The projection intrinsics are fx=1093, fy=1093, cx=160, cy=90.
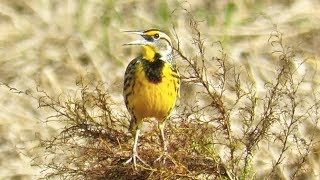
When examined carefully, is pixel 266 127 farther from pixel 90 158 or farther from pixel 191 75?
pixel 90 158

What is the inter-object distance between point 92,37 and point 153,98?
2183 millimetres

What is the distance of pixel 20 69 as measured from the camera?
4172mm

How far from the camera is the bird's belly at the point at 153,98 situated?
6.50 feet

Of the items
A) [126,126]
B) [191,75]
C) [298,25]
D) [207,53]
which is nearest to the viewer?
[191,75]

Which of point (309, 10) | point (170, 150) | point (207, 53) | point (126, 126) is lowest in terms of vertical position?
point (170, 150)

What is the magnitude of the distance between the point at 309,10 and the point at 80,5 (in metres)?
0.88

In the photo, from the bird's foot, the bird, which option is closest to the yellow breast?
the bird

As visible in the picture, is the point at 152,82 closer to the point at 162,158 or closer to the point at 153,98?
the point at 153,98

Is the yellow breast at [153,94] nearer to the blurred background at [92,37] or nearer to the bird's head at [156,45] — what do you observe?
the bird's head at [156,45]

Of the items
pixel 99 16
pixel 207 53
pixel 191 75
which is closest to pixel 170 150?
pixel 191 75

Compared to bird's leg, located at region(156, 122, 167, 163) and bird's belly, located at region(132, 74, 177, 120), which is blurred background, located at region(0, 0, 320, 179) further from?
bird's leg, located at region(156, 122, 167, 163)

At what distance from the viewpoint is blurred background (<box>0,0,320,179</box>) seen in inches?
155

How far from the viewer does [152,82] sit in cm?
199

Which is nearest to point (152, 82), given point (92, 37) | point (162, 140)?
point (162, 140)
